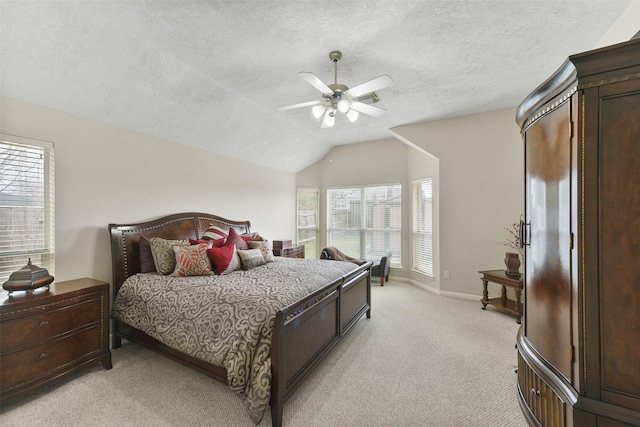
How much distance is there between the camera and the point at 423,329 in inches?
130

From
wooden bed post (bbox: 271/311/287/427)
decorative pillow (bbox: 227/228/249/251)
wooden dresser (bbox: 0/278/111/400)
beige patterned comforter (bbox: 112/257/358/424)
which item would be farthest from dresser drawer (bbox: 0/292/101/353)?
wooden bed post (bbox: 271/311/287/427)

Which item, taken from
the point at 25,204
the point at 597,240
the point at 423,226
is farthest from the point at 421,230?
the point at 25,204

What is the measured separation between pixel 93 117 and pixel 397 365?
13.6ft

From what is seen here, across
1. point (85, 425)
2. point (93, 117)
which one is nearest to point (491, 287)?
point (85, 425)

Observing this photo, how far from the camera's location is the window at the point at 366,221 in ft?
19.1

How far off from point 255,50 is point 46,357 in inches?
127

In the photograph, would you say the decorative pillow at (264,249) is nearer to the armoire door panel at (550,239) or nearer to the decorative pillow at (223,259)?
the decorative pillow at (223,259)

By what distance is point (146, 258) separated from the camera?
3059mm

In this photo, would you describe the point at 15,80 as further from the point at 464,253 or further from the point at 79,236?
the point at 464,253

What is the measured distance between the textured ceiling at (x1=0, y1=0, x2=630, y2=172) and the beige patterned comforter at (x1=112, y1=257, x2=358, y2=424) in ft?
6.72

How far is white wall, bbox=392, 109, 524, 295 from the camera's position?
4.17 m

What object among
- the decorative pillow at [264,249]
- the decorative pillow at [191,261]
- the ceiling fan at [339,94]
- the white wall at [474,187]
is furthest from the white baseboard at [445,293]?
the decorative pillow at [191,261]

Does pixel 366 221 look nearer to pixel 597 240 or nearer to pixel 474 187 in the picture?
pixel 474 187

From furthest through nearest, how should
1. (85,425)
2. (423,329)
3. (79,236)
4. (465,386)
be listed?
1. (423,329)
2. (79,236)
3. (465,386)
4. (85,425)
